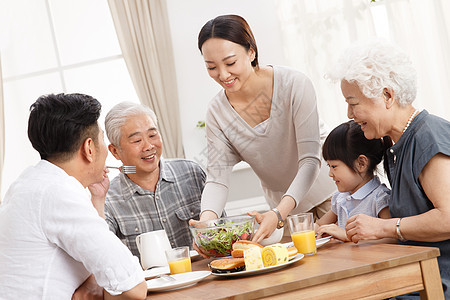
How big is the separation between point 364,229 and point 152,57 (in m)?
3.74

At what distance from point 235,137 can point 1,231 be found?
1.27 metres

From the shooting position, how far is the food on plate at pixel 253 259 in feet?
4.86

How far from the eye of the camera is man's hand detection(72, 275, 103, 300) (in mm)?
1460

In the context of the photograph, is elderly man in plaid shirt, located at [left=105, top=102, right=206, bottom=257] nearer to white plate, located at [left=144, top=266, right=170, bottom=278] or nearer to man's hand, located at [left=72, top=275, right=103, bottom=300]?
white plate, located at [left=144, top=266, right=170, bottom=278]

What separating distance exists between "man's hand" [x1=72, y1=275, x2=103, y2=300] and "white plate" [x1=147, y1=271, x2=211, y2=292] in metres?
0.15

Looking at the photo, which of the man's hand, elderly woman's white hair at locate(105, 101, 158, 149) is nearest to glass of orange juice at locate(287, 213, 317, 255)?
the man's hand

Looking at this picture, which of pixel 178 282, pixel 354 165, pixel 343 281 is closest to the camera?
pixel 343 281

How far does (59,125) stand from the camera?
1.54 meters

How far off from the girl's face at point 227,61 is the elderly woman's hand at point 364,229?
0.87 m

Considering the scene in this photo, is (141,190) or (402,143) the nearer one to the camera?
(402,143)

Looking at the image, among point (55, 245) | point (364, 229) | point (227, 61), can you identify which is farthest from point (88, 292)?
point (227, 61)

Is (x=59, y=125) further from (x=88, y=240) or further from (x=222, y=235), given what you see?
(x=222, y=235)

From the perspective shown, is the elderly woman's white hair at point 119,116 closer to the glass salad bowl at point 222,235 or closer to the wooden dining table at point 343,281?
the glass salad bowl at point 222,235

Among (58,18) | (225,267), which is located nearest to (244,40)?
(225,267)
